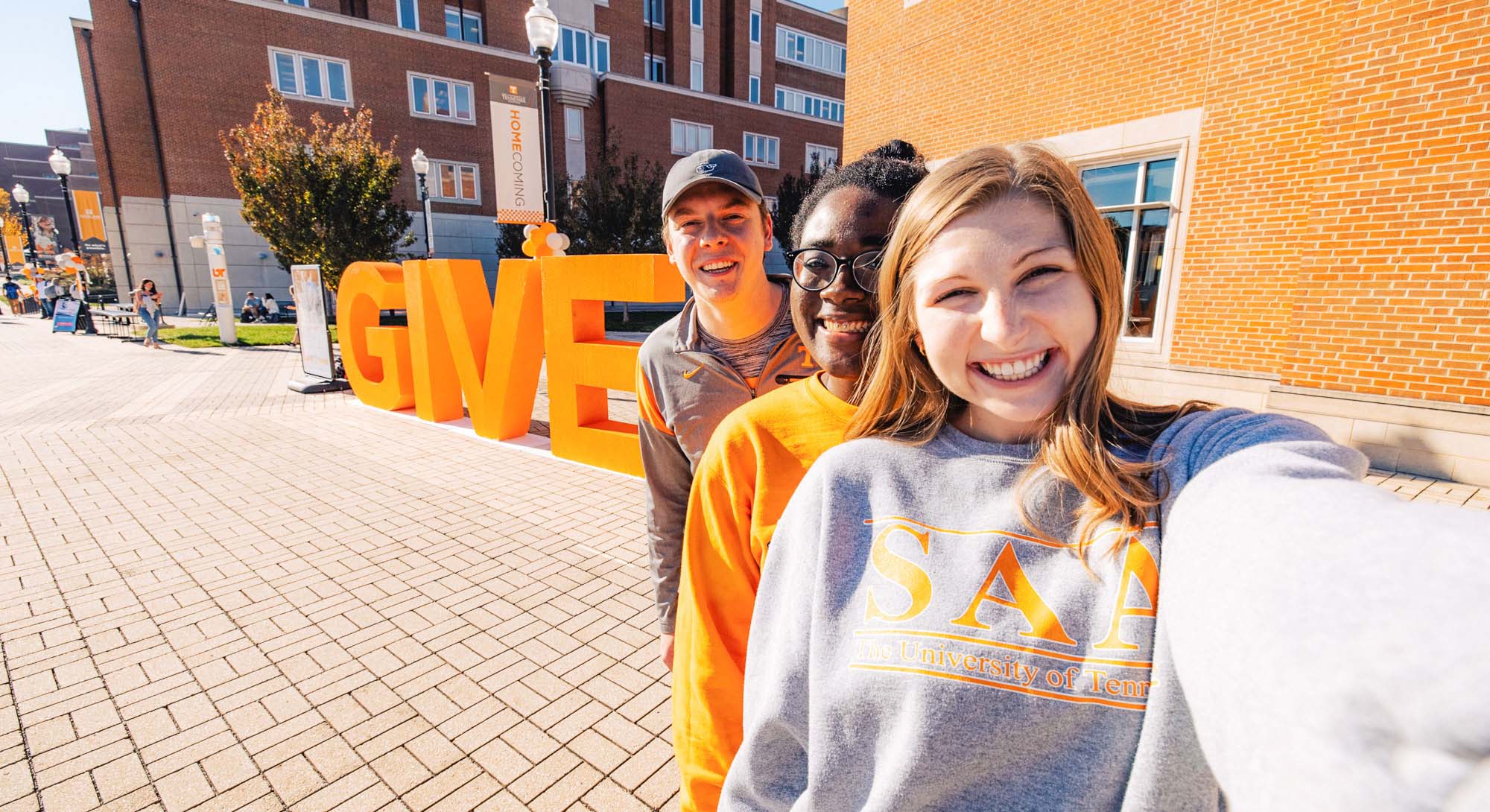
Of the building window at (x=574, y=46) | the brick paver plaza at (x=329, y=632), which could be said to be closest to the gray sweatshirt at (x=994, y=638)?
the brick paver plaza at (x=329, y=632)

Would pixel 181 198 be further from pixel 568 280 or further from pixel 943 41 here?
pixel 943 41

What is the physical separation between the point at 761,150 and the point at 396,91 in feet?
57.3

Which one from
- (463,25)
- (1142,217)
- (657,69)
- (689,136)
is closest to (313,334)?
(1142,217)

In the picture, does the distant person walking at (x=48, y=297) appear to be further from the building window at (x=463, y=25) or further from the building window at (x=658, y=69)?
the building window at (x=658, y=69)

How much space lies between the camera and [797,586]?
107 cm

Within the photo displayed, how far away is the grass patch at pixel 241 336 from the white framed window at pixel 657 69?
838 inches

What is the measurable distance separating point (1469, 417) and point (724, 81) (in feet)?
118

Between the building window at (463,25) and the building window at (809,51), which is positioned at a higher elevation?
the building window at (809,51)

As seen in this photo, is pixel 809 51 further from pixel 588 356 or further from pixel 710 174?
pixel 710 174

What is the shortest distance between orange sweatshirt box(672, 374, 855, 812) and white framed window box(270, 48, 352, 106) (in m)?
30.1

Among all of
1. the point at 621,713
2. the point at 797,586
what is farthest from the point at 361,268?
the point at 797,586

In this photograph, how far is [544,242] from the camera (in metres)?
7.79

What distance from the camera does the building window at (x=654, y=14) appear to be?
32.5 meters

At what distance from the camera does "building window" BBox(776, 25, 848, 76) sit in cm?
3750
